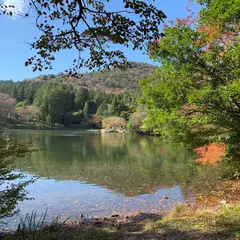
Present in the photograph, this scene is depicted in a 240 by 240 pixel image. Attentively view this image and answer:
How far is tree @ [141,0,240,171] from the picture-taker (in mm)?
6895

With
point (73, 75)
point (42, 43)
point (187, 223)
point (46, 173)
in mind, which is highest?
point (42, 43)

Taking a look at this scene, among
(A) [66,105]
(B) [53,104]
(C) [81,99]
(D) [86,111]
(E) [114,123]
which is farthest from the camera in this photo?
(C) [81,99]

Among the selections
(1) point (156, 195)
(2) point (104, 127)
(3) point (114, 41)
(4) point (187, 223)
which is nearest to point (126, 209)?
(1) point (156, 195)

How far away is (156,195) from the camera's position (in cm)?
1152

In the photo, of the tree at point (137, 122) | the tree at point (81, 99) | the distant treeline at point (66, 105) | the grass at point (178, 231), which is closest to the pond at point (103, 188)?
the grass at point (178, 231)

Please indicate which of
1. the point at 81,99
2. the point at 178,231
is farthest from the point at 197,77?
the point at 81,99

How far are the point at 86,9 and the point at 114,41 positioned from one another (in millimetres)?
518

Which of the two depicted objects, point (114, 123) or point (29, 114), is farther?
point (29, 114)

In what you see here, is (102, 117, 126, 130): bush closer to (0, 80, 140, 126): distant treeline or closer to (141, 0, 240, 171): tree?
(0, 80, 140, 126): distant treeline

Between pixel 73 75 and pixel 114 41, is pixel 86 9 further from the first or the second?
pixel 73 75

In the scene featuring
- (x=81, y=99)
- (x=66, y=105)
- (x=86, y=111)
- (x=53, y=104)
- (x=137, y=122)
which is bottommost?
(x=137, y=122)

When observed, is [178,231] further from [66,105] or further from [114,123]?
[66,105]

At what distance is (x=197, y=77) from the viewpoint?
761 cm

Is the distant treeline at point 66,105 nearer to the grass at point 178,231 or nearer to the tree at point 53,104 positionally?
the tree at point 53,104
